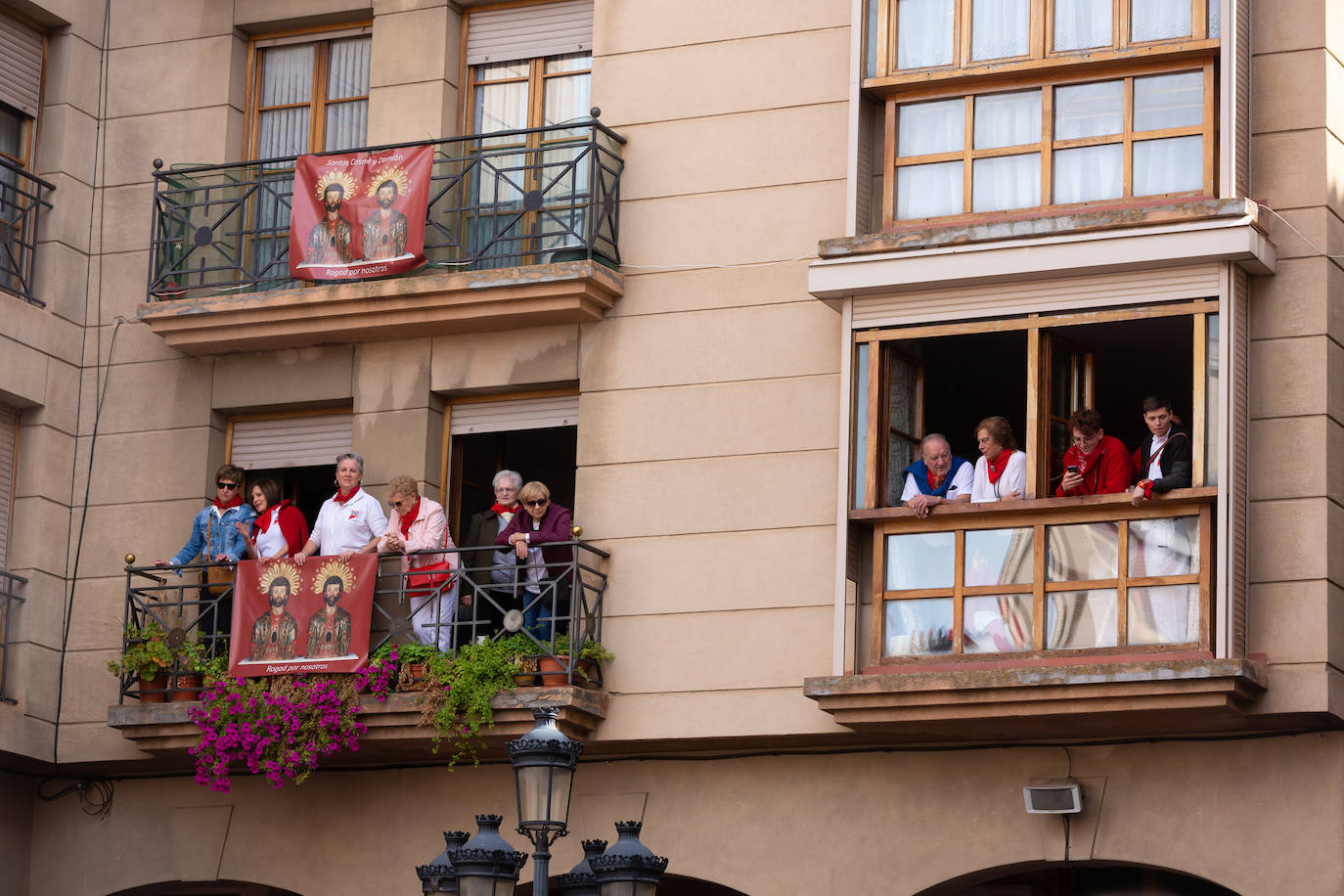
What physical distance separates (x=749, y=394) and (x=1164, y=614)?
143 inches

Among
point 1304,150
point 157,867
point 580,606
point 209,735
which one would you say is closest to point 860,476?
point 580,606

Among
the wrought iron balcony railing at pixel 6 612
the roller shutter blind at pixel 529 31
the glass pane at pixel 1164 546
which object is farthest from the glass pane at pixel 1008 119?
the wrought iron balcony railing at pixel 6 612

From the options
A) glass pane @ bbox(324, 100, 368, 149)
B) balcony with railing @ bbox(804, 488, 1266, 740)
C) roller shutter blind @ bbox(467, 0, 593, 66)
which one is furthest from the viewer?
glass pane @ bbox(324, 100, 368, 149)

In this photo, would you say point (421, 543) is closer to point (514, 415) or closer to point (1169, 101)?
point (514, 415)

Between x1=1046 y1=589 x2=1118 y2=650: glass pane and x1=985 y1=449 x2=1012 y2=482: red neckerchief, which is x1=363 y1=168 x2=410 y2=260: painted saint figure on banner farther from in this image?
x1=1046 y1=589 x2=1118 y2=650: glass pane

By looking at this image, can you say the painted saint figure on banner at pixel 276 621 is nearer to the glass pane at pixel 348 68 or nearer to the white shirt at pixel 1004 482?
the glass pane at pixel 348 68

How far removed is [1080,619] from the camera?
16.0 m

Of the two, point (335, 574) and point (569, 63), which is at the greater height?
point (569, 63)

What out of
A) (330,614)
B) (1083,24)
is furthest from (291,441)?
(1083,24)

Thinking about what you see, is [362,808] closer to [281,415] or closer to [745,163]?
[281,415]

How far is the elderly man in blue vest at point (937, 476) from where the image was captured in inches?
656

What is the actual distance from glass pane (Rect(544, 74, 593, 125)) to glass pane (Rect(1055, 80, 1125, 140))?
13.7 ft

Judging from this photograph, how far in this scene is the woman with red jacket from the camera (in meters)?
18.6

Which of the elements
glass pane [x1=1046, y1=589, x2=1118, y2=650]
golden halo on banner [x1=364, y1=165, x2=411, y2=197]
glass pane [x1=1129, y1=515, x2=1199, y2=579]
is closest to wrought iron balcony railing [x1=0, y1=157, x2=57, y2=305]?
golden halo on banner [x1=364, y1=165, x2=411, y2=197]
